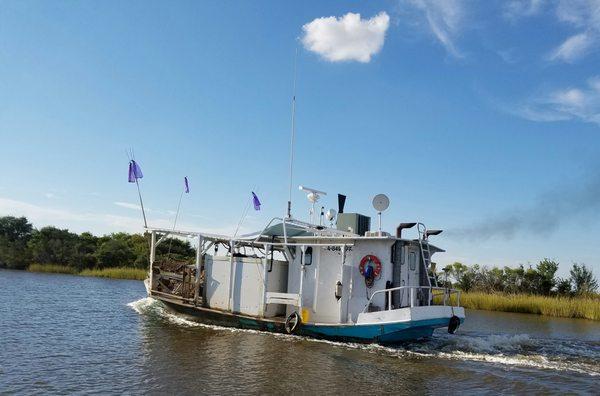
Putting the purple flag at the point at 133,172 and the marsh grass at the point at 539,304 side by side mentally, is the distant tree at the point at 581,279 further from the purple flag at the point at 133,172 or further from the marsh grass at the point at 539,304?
the purple flag at the point at 133,172

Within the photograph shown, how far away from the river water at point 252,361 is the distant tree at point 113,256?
131 feet

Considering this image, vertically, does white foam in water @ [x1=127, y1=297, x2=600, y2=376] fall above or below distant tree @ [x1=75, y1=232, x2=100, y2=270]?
below

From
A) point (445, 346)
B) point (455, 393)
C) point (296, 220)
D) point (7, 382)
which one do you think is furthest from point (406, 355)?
Answer: point (7, 382)

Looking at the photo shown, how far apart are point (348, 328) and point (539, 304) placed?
19951 millimetres

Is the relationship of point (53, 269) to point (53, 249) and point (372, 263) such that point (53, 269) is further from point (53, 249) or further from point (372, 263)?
point (372, 263)

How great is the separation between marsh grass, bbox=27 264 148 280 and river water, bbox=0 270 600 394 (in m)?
31.2

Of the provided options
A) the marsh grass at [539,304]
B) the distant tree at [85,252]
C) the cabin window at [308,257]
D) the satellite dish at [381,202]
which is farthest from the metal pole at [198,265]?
the distant tree at [85,252]

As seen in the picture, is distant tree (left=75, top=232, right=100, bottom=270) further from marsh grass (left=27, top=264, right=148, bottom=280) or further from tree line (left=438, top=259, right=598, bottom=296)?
tree line (left=438, top=259, right=598, bottom=296)

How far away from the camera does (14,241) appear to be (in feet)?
210

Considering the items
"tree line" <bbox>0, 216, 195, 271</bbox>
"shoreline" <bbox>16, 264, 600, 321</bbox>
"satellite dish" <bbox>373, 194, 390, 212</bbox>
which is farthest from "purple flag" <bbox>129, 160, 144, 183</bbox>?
"tree line" <bbox>0, 216, 195, 271</bbox>

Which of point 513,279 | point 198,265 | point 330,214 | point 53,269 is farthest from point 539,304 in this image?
point 53,269

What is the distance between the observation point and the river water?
10.3m

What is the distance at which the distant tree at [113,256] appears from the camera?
58.2m

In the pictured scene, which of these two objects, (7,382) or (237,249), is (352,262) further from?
(7,382)
